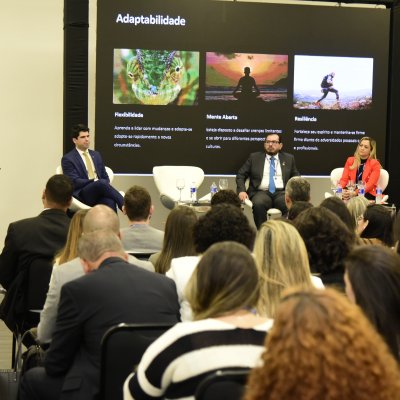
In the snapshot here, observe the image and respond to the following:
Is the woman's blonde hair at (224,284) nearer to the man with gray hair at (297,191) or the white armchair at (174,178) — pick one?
the man with gray hair at (297,191)

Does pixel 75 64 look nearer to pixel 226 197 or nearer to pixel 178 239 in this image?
pixel 226 197

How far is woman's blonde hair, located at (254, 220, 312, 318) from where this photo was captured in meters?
2.92

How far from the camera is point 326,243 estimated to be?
3709 mm

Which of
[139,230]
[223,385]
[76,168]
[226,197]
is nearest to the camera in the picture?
[223,385]

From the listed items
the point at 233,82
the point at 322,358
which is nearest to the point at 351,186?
the point at 233,82

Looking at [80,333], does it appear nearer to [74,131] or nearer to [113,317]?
[113,317]

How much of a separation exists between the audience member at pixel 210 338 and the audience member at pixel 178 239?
177 cm

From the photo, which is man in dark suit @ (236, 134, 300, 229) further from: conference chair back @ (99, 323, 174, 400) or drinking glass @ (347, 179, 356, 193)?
conference chair back @ (99, 323, 174, 400)

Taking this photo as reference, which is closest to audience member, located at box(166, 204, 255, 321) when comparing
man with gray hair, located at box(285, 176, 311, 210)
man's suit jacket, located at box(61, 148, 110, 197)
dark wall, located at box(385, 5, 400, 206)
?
man with gray hair, located at box(285, 176, 311, 210)

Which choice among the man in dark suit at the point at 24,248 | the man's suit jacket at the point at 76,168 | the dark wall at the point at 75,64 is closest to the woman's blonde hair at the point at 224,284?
the man in dark suit at the point at 24,248

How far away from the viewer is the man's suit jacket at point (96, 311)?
2893 millimetres

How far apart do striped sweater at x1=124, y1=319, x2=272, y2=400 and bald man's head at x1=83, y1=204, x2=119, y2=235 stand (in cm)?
178

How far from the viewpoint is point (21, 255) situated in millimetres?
4539

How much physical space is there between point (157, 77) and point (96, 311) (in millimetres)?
7482
